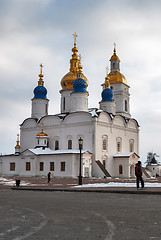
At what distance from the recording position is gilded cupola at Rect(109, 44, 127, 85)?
50434 mm

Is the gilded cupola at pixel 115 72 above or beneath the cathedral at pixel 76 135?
above

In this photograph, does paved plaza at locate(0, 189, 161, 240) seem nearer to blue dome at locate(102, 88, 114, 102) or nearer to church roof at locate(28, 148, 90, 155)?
church roof at locate(28, 148, 90, 155)

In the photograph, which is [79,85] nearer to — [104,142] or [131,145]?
[104,142]

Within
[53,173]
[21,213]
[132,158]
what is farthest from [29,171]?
[21,213]

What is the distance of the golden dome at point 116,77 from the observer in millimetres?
50281

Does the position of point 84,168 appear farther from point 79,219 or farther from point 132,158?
point 79,219

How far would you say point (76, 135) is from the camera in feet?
135

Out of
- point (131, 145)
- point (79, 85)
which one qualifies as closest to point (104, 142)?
point (131, 145)

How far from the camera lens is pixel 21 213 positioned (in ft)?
26.8

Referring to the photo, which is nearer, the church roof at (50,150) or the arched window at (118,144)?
the church roof at (50,150)

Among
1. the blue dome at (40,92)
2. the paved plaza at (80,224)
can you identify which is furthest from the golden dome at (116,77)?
the paved plaza at (80,224)

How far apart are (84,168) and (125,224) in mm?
31384

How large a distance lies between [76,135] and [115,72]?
599 inches

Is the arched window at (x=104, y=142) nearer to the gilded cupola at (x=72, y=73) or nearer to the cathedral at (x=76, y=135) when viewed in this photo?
the cathedral at (x=76, y=135)
